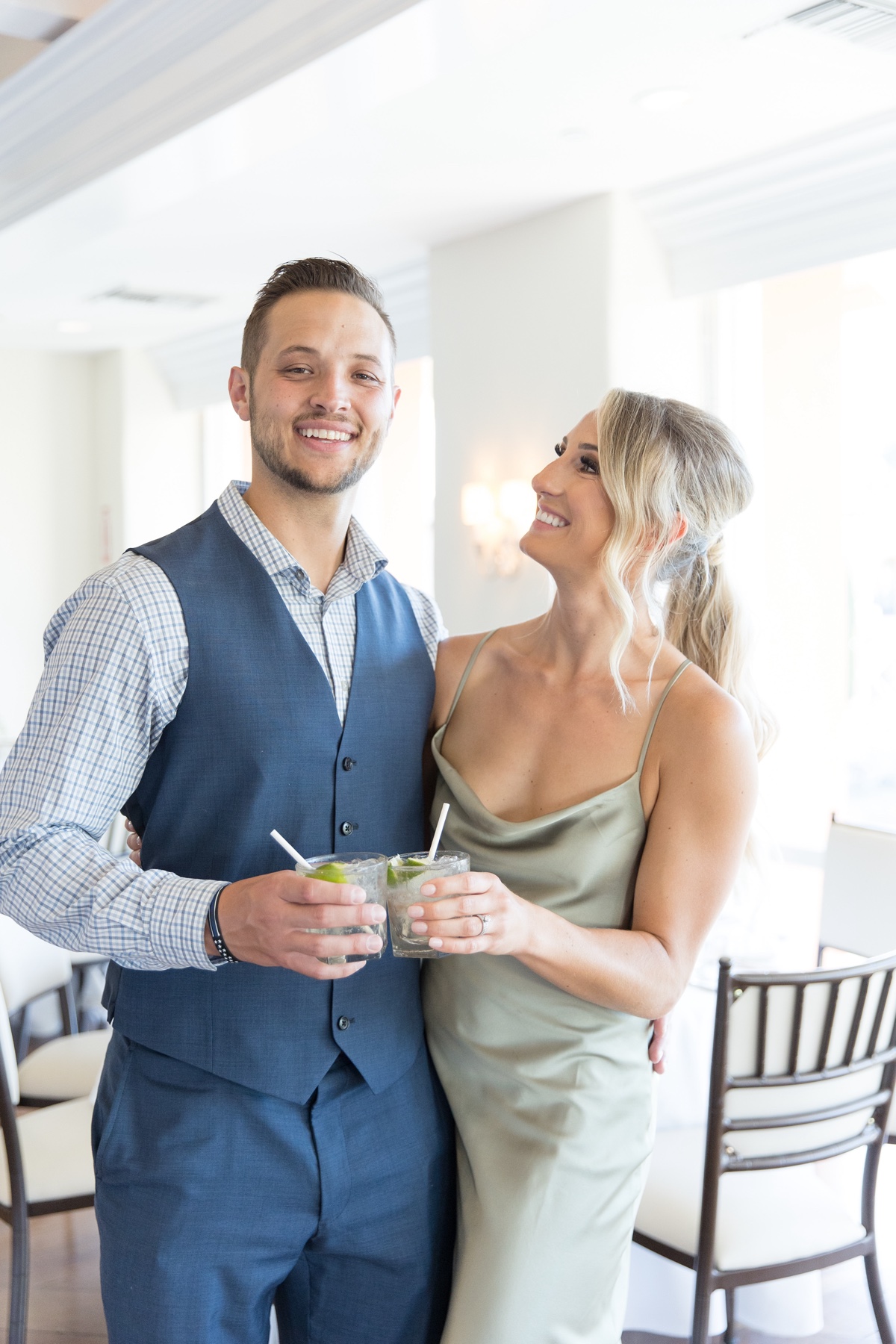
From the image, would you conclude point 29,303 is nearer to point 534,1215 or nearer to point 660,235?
point 660,235

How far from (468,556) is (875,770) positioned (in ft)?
6.30

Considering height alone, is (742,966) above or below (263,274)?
below

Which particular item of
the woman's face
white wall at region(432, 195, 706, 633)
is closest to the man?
the woman's face

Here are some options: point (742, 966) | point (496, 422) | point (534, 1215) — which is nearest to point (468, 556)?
point (496, 422)

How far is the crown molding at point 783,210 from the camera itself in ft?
14.0

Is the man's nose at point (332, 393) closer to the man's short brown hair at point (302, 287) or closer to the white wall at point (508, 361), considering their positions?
the man's short brown hair at point (302, 287)

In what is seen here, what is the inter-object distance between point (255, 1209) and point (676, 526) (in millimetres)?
987

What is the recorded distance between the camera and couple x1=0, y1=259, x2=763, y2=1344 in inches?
52.1

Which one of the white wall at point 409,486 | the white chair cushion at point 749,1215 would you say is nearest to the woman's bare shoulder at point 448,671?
the white chair cushion at point 749,1215

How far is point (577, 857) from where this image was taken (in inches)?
60.3

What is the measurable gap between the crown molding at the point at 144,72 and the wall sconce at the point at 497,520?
2041 mm

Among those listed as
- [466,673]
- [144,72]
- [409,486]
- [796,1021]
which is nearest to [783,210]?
[144,72]

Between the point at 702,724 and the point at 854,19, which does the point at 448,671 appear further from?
the point at 854,19

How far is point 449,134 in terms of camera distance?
420cm
